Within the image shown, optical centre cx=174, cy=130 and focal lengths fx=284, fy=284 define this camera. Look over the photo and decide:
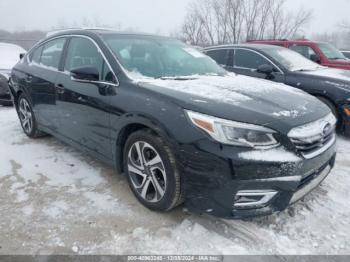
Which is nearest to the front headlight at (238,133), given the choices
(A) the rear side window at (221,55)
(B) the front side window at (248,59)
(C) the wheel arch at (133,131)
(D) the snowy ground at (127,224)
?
(C) the wheel arch at (133,131)

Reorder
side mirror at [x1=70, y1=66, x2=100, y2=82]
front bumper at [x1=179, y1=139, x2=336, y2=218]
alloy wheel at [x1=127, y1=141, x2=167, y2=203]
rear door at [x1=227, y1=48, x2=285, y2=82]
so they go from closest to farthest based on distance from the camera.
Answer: front bumper at [x1=179, y1=139, x2=336, y2=218], alloy wheel at [x1=127, y1=141, x2=167, y2=203], side mirror at [x1=70, y1=66, x2=100, y2=82], rear door at [x1=227, y1=48, x2=285, y2=82]

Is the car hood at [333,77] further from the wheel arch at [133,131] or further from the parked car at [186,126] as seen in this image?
the wheel arch at [133,131]

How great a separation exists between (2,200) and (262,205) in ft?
A: 8.13

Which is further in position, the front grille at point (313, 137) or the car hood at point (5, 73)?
the car hood at point (5, 73)

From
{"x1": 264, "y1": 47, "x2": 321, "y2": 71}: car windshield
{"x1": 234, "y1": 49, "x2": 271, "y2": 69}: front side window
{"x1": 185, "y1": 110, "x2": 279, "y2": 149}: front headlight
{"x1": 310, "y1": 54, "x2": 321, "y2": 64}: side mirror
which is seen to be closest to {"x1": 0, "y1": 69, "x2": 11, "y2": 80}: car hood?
{"x1": 234, "y1": 49, "x2": 271, "y2": 69}: front side window

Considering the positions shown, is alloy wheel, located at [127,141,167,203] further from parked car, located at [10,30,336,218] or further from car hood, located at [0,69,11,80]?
car hood, located at [0,69,11,80]

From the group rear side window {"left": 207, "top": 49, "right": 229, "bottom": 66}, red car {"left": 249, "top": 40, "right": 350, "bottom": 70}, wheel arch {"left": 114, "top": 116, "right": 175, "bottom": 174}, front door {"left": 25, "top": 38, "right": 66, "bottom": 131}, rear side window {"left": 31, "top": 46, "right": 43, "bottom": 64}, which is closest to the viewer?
wheel arch {"left": 114, "top": 116, "right": 175, "bottom": 174}

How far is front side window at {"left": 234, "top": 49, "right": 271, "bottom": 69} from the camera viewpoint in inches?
218

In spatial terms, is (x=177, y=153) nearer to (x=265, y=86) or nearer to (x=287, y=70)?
(x=265, y=86)

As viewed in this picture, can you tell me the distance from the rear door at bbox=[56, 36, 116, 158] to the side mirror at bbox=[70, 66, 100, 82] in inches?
1.9

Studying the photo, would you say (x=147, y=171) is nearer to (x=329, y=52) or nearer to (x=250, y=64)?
(x=250, y=64)

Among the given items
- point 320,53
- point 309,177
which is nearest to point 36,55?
point 309,177

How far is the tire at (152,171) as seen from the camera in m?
2.29

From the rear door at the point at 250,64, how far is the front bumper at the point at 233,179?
3298mm
